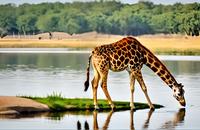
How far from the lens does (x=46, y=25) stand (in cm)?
19150

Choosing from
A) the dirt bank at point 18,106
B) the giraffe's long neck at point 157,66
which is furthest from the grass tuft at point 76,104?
the giraffe's long neck at point 157,66

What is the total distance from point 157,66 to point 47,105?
440cm

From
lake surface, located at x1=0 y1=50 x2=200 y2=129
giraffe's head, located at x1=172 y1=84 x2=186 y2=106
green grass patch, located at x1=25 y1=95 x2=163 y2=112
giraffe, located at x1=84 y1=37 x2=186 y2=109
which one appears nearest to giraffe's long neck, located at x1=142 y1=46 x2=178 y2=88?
giraffe, located at x1=84 y1=37 x2=186 y2=109

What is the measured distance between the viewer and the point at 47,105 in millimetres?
25547

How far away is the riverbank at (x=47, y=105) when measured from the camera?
2455 cm

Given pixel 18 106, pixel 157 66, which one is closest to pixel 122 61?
pixel 157 66

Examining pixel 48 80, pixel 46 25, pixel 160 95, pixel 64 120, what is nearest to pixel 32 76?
pixel 48 80

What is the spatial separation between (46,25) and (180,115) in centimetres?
16737

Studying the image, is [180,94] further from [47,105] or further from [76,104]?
[47,105]

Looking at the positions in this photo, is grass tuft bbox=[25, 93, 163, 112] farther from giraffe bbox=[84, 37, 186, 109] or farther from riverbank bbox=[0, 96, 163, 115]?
giraffe bbox=[84, 37, 186, 109]

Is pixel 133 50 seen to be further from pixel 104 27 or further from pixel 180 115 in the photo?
pixel 104 27

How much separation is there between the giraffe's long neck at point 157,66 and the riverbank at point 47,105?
923 millimetres

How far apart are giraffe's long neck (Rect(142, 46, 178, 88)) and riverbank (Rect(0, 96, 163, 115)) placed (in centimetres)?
92

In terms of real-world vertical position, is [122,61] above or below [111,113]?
above
